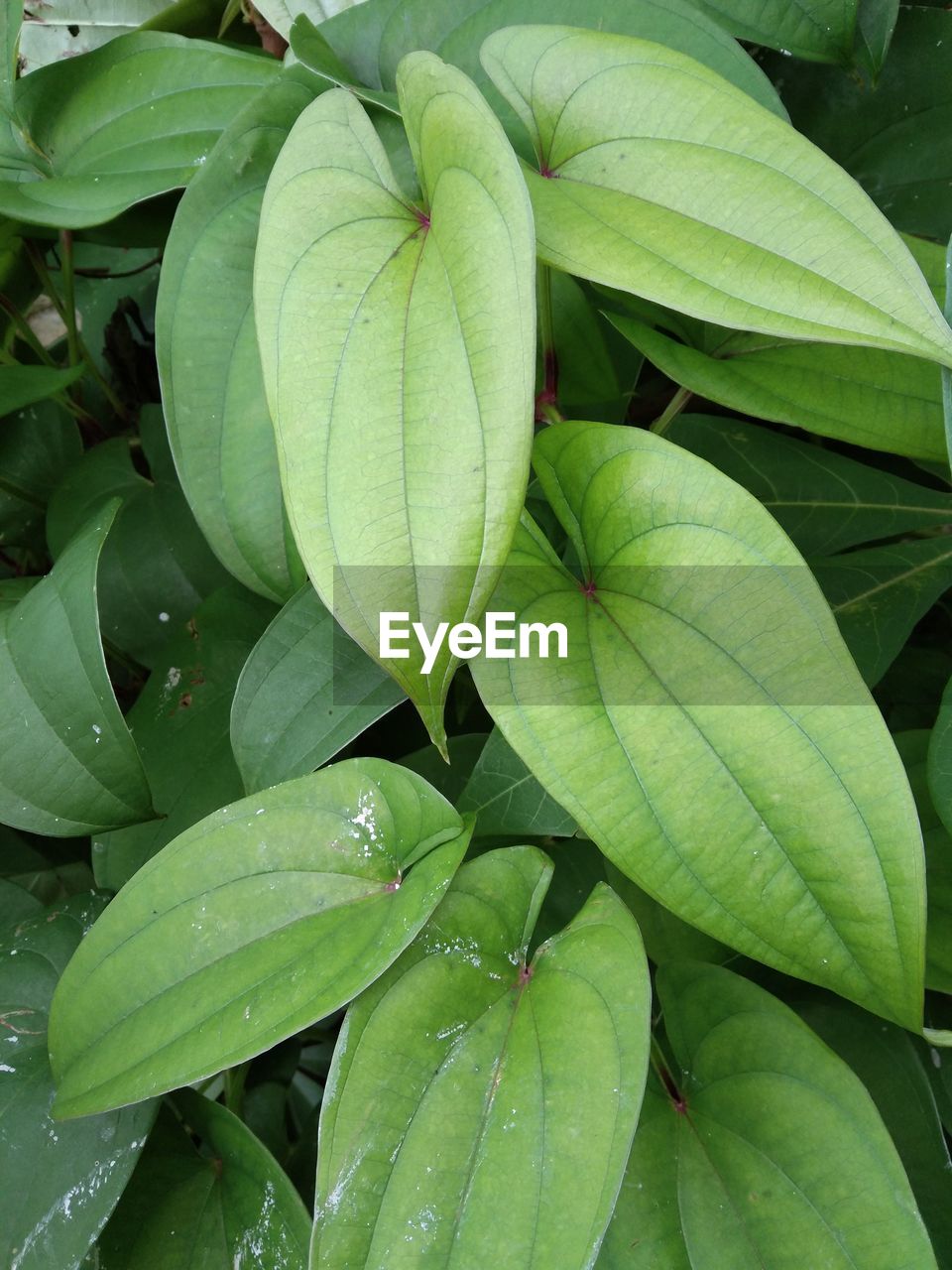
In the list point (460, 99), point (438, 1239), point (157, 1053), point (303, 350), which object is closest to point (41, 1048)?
point (157, 1053)

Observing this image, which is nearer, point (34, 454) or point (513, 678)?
point (513, 678)

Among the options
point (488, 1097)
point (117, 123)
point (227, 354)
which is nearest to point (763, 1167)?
point (488, 1097)

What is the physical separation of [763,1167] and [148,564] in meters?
0.58

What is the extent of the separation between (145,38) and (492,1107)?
669 mm

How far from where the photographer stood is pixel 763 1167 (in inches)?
18.4

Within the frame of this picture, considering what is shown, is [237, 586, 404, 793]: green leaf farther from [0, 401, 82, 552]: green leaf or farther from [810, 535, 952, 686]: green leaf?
[0, 401, 82, 552]: green leaf

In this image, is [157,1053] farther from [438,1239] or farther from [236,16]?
[236,16]

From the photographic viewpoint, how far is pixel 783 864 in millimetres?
419

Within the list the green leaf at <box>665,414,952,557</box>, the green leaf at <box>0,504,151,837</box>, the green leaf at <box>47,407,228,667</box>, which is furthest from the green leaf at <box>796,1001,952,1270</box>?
the green leaf at <box>47,407,228,667</box>

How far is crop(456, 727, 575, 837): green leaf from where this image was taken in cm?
54

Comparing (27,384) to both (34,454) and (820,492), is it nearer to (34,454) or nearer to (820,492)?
(34,454)

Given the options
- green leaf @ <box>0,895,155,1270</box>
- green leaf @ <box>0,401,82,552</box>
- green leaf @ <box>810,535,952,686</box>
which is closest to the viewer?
green leaf @ <box>0,895,155,1270</box>

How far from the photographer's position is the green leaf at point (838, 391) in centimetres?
55

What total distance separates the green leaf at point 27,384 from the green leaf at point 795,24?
48cm
